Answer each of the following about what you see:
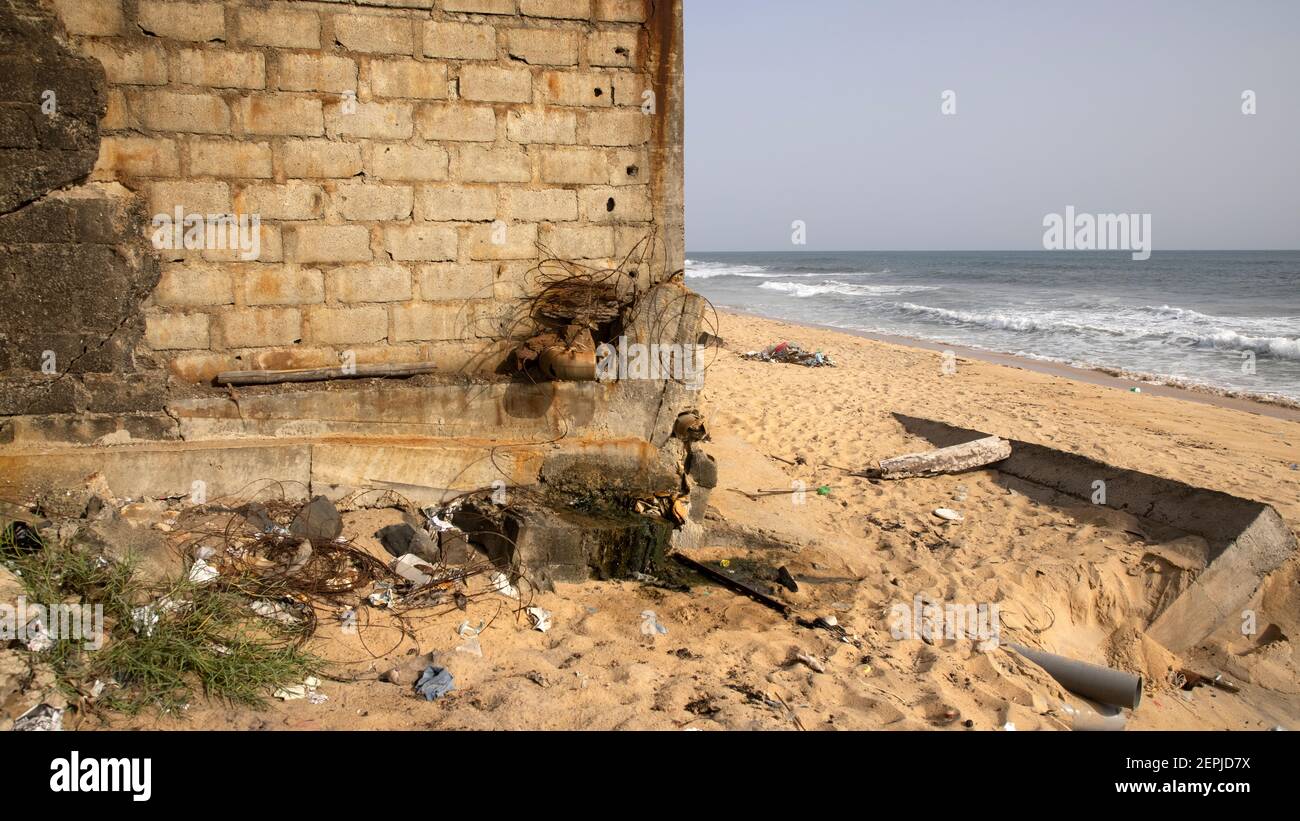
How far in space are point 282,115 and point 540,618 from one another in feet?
11.0

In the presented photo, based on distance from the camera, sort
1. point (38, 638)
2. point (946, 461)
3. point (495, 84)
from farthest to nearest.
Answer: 1. point (946, 461)
2. point (495, 84)
3. point (38, 638)

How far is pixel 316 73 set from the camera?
4930mm

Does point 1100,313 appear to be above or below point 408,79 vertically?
below

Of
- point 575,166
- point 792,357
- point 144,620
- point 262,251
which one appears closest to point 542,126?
point 575,166

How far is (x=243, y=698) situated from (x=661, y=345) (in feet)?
11.4

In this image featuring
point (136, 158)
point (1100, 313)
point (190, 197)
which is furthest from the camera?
point (1100, 313)

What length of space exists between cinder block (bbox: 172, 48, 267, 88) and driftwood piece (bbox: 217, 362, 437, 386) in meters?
1.70

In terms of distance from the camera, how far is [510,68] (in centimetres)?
530

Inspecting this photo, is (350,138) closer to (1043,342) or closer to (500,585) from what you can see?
(500,585)

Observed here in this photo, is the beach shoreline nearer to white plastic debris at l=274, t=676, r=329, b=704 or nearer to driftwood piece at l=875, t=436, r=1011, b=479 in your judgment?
driftwood piece at l=875, t=436, r=1011, b=479

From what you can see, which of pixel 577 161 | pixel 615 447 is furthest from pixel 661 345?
pixel 577 161

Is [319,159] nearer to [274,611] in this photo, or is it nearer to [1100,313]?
[274,611]

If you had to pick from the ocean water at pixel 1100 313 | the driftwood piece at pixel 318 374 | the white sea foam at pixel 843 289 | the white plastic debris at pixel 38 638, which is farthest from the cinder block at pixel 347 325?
the white sea foam at pixel 843 289

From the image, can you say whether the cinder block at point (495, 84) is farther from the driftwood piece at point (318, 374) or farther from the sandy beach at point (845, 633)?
the sandy beach at point (845, 633)
